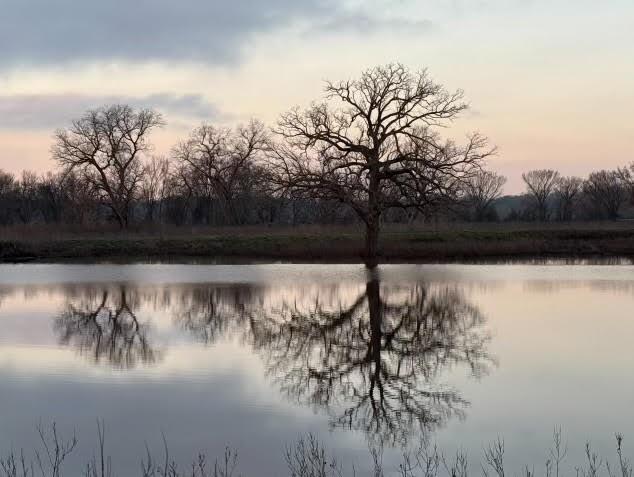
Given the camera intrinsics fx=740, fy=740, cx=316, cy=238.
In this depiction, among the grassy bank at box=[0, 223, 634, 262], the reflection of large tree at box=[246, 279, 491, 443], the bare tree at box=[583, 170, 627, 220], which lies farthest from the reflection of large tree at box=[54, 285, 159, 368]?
the bare tree at box=[583, 170, 627, 220]

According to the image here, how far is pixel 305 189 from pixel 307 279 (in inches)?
279

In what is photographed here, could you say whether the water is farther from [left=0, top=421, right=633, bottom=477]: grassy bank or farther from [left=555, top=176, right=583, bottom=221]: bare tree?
[left=555, top=176, right=583, bottom=221]: bare tree

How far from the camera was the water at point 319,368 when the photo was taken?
27.8ft

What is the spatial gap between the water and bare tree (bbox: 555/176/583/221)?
81591mm

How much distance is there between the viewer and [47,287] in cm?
2542

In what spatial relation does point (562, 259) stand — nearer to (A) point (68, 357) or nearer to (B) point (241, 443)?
(A) point (68, 357)

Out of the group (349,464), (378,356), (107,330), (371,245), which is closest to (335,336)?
(378,356)

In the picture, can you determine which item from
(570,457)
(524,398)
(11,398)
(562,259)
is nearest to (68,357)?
(11,398)

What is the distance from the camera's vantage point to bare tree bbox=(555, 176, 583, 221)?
4001 inches

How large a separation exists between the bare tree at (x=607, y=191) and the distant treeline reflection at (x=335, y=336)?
75327mm

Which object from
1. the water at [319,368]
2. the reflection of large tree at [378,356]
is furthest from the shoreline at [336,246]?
the reflection of large tree at [378,356]

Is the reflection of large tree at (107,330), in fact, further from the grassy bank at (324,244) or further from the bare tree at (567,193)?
the bare tree at (567,193)

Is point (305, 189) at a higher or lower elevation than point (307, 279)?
higher

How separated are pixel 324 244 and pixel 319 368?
1141 inches
